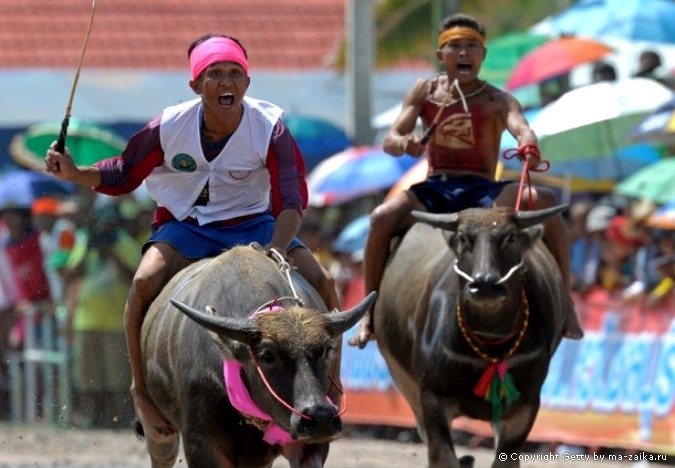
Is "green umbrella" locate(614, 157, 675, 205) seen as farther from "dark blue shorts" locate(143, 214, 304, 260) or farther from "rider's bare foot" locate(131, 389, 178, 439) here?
"rider's bare foot" locate(131, 389, 178, 439)

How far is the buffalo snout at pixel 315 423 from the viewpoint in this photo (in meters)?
6.61

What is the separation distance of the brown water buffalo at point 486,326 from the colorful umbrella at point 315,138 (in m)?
9.65

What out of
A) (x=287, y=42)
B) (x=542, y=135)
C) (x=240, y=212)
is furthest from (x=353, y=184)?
(x=287, y=42)

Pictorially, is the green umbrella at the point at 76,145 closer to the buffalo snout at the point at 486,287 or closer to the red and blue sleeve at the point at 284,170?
the buffalo snout at the point at 486,287

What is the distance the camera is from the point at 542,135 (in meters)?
14.6

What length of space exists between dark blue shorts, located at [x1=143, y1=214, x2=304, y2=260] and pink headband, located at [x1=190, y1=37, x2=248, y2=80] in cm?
82

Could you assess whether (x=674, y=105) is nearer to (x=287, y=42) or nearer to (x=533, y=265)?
(x=533, y=265)

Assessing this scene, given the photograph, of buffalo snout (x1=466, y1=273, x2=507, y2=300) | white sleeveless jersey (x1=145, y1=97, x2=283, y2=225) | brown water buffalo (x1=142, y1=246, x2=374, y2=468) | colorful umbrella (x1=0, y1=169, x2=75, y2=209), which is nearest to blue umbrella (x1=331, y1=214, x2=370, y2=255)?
colorful umbrella (x1=0, y1=169, x2=75, y2=209)

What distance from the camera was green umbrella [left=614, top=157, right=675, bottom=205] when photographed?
1401cm

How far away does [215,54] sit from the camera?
27.1 feet

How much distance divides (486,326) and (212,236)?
5.99 feet

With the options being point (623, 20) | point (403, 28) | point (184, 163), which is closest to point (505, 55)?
point (623, 20)

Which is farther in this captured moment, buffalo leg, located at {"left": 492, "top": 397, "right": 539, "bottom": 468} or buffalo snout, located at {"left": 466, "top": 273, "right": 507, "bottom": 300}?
buffalo leg, located at {"left": 492, "top": 397, "right": 539, "bottom": 468}

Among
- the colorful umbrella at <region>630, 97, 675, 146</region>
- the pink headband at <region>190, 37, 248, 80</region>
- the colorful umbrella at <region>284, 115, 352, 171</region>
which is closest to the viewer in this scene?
the pink headband at <region>190, 37, 248, 80</region>
